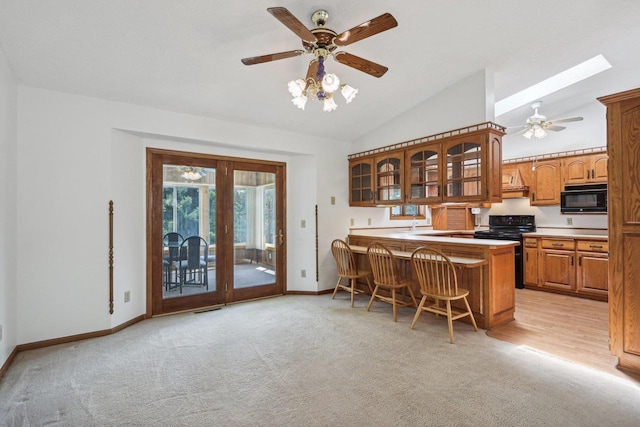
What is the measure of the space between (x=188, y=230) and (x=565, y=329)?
4.52 meters

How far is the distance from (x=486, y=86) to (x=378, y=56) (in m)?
1.36

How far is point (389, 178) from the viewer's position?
4.74 m

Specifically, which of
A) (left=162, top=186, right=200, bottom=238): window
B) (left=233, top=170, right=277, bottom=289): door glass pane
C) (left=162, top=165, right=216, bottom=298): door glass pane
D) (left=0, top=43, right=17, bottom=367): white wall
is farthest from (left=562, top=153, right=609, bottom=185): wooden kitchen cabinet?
(left=0, top=43, right=17, bottom=367): white wall

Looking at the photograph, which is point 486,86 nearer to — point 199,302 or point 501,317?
point 501,317

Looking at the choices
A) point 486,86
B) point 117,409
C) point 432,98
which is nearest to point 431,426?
point 117,409

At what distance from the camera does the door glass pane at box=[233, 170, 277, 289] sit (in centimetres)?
448

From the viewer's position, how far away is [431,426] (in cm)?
184

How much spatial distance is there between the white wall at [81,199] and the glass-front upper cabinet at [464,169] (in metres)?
2.86

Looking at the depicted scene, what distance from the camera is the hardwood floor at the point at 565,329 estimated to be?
2.72 m

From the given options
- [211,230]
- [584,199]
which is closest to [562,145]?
[584,199]

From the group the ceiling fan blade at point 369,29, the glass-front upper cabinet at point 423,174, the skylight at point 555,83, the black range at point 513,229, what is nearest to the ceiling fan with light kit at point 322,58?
the ceiling fan blade at point 369,29

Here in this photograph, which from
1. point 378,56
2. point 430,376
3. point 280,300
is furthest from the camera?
point 280,300

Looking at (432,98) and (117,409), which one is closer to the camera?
(117,409)

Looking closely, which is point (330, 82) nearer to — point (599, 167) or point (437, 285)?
point (437, 285)
